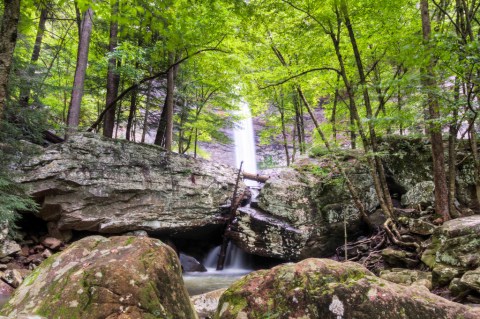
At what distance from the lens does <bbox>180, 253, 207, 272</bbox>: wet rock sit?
10.7 metres

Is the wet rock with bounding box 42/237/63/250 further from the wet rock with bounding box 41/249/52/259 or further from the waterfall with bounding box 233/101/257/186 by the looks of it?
the waterfall with bounding box 233/101/257/186

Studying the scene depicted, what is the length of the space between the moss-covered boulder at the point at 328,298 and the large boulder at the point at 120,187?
6.93m

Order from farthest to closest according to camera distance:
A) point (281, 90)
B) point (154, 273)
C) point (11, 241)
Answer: point (281, 90)
point (11, 241)
point (154, 273)

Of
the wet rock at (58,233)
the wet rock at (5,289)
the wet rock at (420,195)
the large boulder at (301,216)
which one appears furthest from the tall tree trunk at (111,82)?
the wet rock at (420,195)

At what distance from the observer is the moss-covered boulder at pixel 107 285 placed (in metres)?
2.79

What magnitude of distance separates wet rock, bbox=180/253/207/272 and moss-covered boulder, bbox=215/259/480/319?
750 cm

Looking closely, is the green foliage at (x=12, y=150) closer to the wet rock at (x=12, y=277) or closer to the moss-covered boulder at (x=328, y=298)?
the wet rock at (x=12, y=277)

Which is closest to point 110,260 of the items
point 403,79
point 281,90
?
point 403,79

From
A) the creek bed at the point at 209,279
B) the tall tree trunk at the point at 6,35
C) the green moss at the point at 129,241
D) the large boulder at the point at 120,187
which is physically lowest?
the creek bed at the point at 209,279

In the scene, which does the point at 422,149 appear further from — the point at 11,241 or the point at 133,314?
the point at 11,241

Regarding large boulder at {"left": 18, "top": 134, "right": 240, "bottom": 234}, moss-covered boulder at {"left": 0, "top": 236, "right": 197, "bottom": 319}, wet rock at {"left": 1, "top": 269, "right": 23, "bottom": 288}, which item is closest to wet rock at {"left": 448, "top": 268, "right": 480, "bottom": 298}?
moss-covered boulder at {"left": 0, "top": 236, "right": 197, "bottom": 319}

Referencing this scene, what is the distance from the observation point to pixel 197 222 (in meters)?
10.7

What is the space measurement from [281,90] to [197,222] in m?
8.58

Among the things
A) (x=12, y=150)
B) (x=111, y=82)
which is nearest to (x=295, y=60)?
(x=111, y=82)
